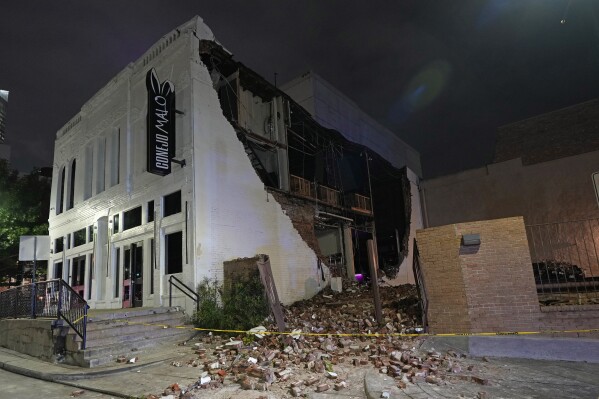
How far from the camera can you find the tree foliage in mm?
21016

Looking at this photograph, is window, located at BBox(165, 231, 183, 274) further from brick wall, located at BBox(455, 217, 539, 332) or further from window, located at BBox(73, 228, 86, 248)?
brick wall, located at BBox(455, 217, 539, 332)

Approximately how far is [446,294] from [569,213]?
1703cm

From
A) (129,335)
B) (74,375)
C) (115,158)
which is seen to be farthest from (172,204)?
(74,375)

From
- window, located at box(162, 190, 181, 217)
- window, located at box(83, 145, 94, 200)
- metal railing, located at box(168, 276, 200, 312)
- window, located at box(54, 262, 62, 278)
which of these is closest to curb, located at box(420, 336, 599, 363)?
metal railing, located at box(168, 276, 200, 312)

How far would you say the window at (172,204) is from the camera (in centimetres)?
1377

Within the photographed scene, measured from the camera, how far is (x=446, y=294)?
7.97 m

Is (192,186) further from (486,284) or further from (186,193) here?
(486,284)

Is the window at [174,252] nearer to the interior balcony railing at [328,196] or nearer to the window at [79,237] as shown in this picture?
the window at [79,237]

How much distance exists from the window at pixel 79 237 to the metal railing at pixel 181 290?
28.6 feet

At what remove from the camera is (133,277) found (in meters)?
15.3

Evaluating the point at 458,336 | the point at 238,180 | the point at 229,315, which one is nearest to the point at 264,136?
the point at 238,180

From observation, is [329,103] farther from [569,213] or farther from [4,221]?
[4,221]

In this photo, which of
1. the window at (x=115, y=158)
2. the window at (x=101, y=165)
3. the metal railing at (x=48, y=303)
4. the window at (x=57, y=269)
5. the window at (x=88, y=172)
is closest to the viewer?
the metal railing at (x=48, y=303)

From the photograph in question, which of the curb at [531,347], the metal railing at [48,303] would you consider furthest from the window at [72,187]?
the curb at [531,347]
